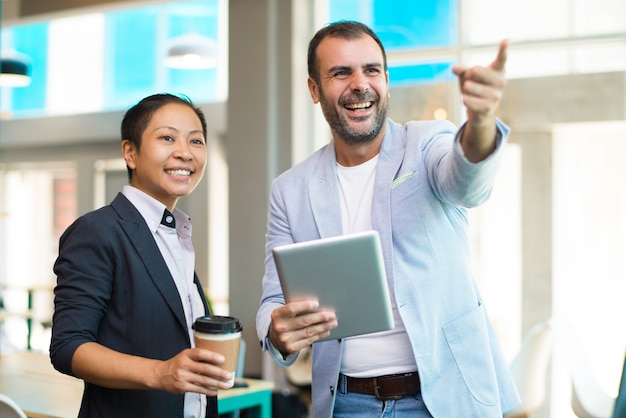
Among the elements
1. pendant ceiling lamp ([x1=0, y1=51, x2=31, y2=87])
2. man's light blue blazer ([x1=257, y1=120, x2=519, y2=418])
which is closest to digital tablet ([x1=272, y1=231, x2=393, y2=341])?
man's light blue blazer ([x1=257, y1=120, x2=519, y2=418])

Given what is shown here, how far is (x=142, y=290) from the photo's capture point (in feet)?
5.66

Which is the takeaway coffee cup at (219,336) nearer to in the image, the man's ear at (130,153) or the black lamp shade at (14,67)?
the man's ear at (130,153)

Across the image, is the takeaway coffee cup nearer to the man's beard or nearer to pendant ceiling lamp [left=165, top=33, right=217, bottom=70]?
the man's beard

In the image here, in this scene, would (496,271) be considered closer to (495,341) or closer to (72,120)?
(495,341)

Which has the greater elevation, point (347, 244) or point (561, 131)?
point (561, 131)

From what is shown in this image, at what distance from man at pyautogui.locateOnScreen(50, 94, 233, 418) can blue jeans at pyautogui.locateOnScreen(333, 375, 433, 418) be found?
330 mm

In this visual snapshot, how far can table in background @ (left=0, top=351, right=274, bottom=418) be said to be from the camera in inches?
112

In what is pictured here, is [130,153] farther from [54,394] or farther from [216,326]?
[54,394]

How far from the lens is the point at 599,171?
5.47 metres

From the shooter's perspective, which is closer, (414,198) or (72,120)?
(414,198)

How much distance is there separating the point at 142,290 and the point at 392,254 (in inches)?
23.5

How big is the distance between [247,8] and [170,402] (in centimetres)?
490

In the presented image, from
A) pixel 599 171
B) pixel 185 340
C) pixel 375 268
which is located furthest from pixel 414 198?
pixel 599 171

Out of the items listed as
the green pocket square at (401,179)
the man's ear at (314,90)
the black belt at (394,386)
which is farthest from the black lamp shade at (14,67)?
the black belt at (394,386)
